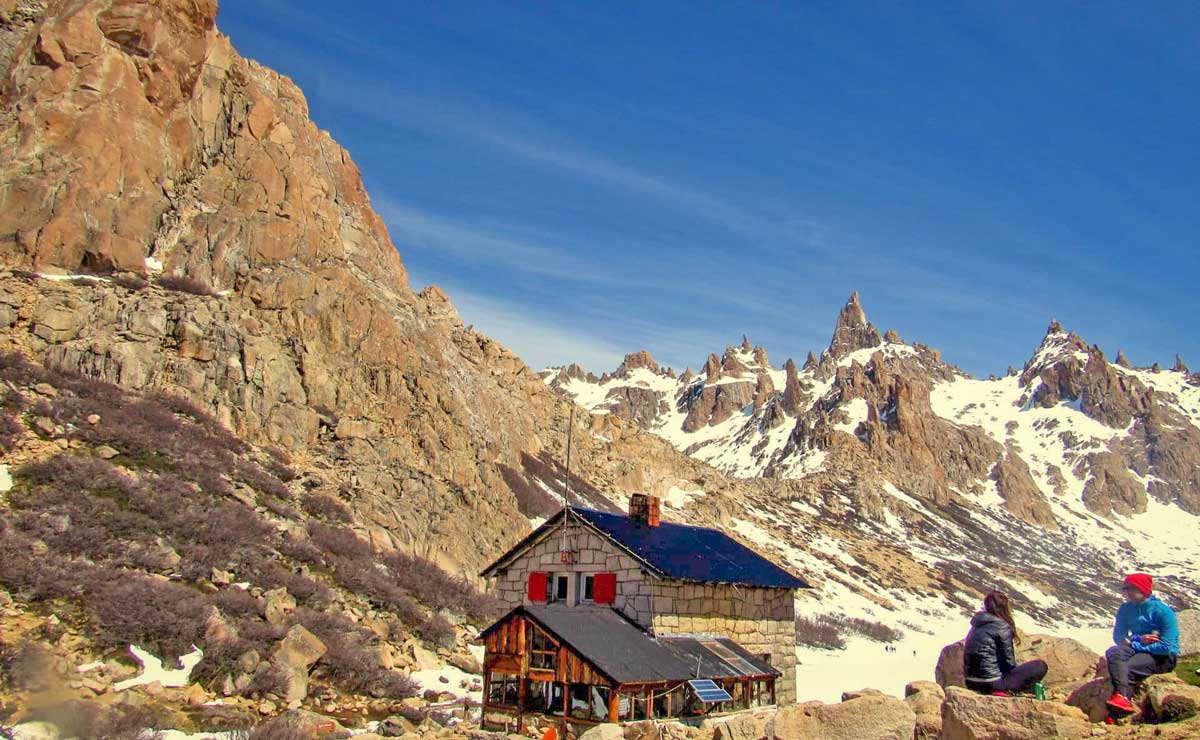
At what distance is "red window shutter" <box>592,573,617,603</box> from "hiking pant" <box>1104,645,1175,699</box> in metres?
12.7

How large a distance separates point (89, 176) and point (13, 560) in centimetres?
2526

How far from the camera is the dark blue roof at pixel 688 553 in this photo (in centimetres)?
1939

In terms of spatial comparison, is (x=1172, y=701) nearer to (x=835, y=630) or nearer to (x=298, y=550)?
(x=298, y=550)

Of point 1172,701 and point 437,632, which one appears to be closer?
point 1172,701

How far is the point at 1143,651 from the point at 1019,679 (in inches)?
45.7

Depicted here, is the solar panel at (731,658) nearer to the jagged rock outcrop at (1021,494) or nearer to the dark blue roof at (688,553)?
the dark blue roof at (688,553)

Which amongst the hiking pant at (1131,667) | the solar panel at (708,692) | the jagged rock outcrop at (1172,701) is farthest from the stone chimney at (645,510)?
the jagged rock outcrop at (1172,701)

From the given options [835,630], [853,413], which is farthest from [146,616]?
[853,413]

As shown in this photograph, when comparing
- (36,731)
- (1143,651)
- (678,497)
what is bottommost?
(36,731)

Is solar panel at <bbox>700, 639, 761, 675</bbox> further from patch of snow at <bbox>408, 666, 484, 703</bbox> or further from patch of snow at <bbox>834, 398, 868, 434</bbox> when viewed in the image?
patch of snow at <bbox>834, 398, 868, 434</bbox>

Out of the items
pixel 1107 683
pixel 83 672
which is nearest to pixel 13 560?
pixel 83 672

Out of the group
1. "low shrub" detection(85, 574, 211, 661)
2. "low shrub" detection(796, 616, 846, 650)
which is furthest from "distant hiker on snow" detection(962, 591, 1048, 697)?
"low shrub" detection(796, 616, 846, 650)

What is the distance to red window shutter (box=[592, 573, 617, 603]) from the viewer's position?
1948 cm

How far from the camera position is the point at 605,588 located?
64.4 feet
